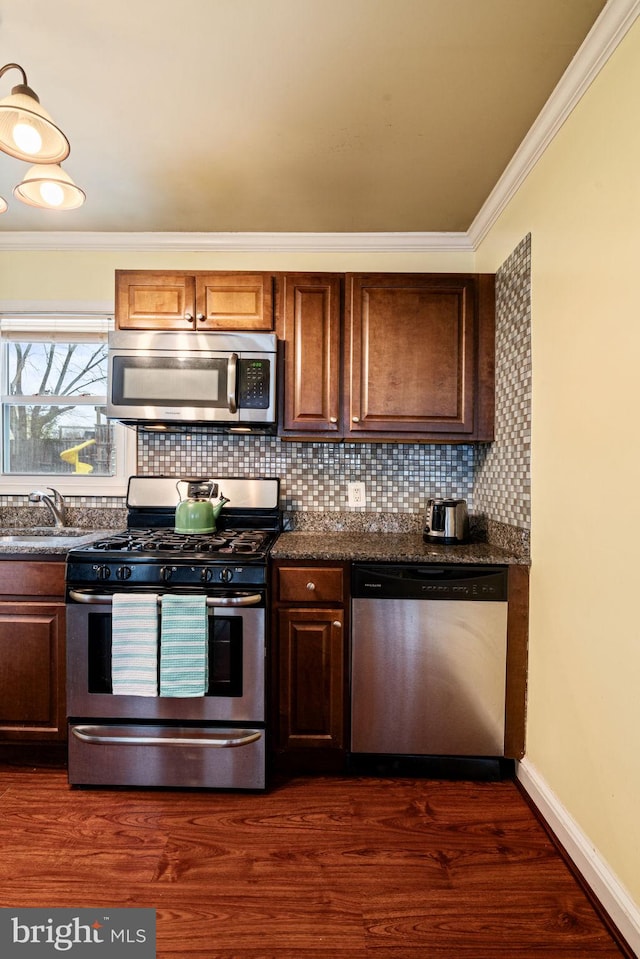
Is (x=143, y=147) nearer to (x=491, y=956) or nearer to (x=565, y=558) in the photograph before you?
(x=565, y=558)

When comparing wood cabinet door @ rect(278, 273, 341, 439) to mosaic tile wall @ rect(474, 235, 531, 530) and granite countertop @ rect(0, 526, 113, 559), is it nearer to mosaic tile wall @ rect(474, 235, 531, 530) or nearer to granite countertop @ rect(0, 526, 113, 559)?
mosaic tile wall @ rect(474, 235, 531, 530)

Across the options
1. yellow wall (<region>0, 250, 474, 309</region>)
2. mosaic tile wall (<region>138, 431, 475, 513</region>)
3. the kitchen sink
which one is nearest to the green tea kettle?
mosaic tile wall (<region>138, 431, 475, 513</region>)

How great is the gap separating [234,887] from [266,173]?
8.77ft

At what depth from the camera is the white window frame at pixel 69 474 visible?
270 centimetres

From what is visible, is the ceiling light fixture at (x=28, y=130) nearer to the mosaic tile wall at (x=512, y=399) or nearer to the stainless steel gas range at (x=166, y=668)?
the stainless steel gas range at (x=166, y=668)

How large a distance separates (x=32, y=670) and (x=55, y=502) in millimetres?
927

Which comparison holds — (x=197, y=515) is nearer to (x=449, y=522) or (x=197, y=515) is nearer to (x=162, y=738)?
(x=162, y=738)

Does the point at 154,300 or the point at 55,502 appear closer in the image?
the point at 154,300

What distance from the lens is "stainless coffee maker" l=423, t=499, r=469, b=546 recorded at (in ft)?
7.60

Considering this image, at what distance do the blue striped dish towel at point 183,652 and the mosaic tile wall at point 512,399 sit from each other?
4.64 feet

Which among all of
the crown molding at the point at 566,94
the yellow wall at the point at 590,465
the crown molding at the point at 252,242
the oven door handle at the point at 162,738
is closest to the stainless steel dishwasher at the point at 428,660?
the yellow wall at the point at 590,465

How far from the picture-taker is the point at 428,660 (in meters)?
1.98

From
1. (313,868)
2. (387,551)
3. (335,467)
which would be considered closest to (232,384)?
(335,467)

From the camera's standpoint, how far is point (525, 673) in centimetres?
197
